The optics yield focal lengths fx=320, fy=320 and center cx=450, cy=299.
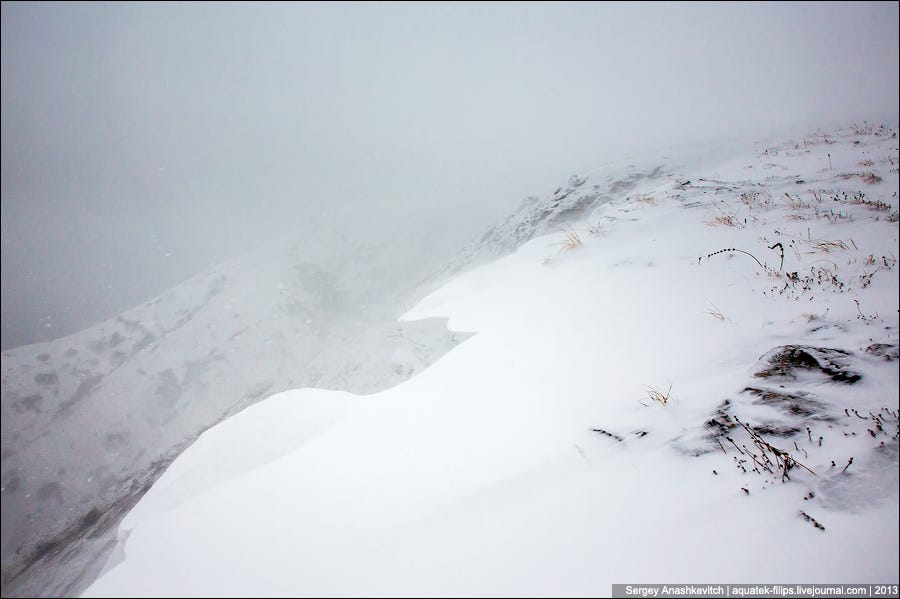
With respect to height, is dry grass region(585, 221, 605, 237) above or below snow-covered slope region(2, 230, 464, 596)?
above

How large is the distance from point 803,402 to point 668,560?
1185 millimetres

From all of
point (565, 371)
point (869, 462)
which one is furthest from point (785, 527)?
point (565, 371)

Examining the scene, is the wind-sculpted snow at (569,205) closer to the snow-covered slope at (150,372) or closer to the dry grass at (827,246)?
the snow-covered slope at (150,372)

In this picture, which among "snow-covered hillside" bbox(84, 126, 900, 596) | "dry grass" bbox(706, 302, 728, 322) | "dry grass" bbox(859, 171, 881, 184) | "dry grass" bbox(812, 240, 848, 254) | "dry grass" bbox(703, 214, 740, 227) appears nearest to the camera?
"snow-covered hillside" bbox(84, 126, 900, 596)

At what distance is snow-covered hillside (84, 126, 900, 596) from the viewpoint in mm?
1355

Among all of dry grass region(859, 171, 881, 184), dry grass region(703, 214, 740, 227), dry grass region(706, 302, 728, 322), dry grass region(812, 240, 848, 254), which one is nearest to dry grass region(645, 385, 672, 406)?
dry grass region(706, 302, 728, 322)

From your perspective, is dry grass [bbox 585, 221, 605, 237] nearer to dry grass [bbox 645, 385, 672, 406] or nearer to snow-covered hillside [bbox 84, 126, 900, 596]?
snow-covered hillside [bbox 84, 126, 900, 596]

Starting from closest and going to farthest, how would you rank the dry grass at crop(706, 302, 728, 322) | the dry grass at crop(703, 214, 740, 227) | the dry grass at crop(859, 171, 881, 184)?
the dry grass at crop(706, 302, 728, 322)
the dry grass at crop(859, 171, 881, 184)
the dry grass at crop(703, 214, 740, 227)

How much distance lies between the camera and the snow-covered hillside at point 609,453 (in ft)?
4.45

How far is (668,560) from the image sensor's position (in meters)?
1.33

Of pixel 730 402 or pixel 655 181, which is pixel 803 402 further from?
pixel 655 181

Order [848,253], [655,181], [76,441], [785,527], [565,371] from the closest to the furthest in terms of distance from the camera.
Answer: [785,527] < [848,253] < [565,371] < [655,181] < [76,441]

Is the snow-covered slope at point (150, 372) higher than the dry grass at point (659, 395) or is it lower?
lower

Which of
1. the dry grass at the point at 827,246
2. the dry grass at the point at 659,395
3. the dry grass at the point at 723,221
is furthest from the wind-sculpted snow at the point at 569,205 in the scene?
the dry grass at the point at 659,395
